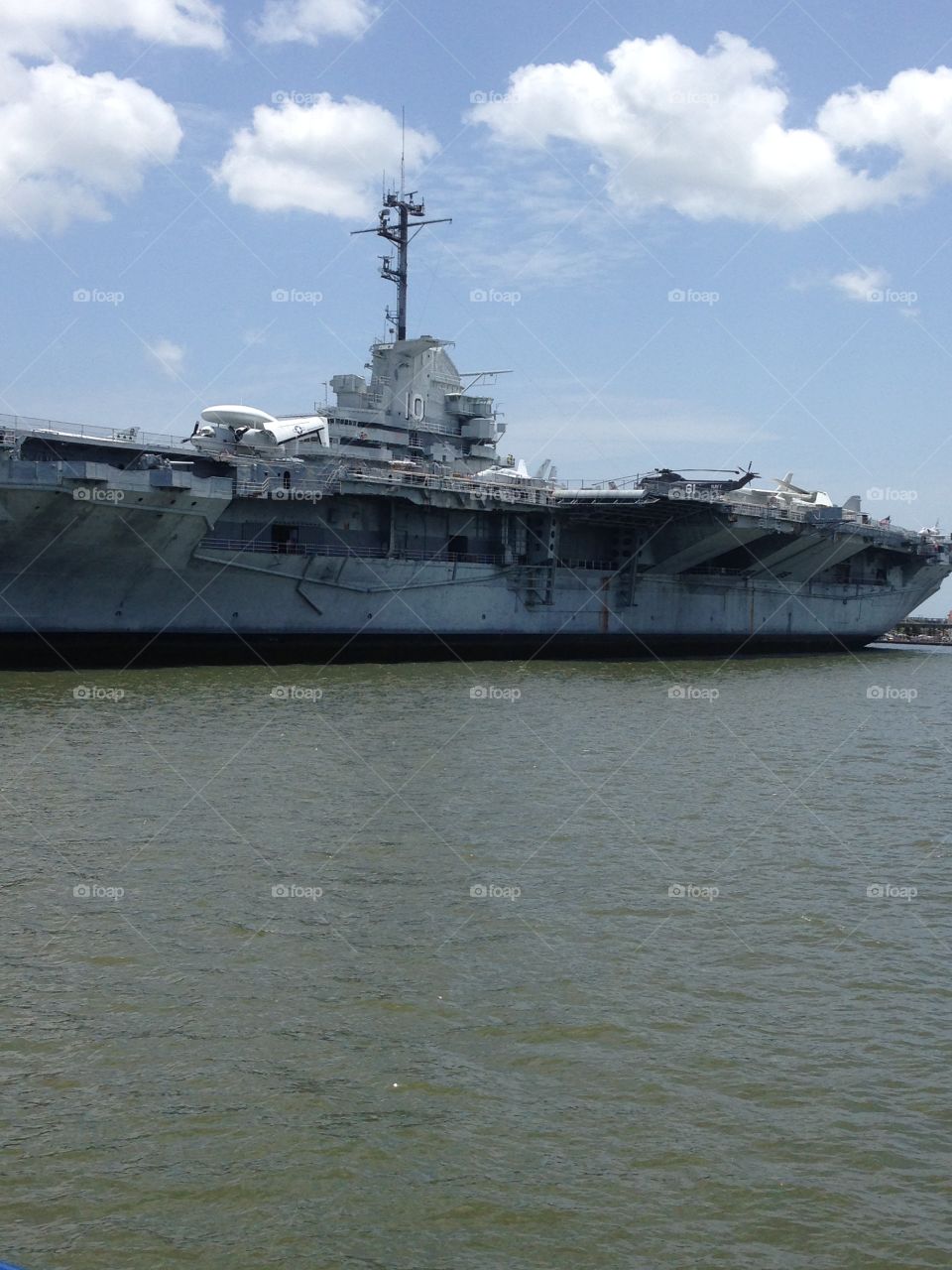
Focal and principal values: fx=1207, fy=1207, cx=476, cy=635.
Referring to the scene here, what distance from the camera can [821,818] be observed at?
12562 mm

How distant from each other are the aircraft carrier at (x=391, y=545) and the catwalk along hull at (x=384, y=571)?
0.16ft

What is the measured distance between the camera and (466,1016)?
7.15 metres

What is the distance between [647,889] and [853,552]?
1297 inches

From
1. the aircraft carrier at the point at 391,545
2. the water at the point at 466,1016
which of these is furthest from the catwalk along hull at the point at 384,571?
the water at the point at 466,1016

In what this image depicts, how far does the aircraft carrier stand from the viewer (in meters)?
23.9

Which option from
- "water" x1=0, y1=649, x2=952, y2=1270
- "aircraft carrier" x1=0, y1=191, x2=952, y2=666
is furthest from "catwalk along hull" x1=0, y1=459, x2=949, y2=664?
"water" x1=0, y1=649, x2=952, y2=1270

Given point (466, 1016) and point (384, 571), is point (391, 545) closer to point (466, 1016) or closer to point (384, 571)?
point (384, 571)

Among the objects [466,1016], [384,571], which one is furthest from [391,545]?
[466,1016]

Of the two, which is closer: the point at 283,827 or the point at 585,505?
the point at 283,827

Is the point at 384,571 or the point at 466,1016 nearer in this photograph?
the point at 466,1016

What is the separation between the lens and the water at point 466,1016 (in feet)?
16.9

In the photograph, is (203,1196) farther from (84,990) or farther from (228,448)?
(228,448)

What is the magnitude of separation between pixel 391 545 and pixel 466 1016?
23079mm

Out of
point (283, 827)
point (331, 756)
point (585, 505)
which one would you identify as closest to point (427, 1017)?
point (283, 827)
